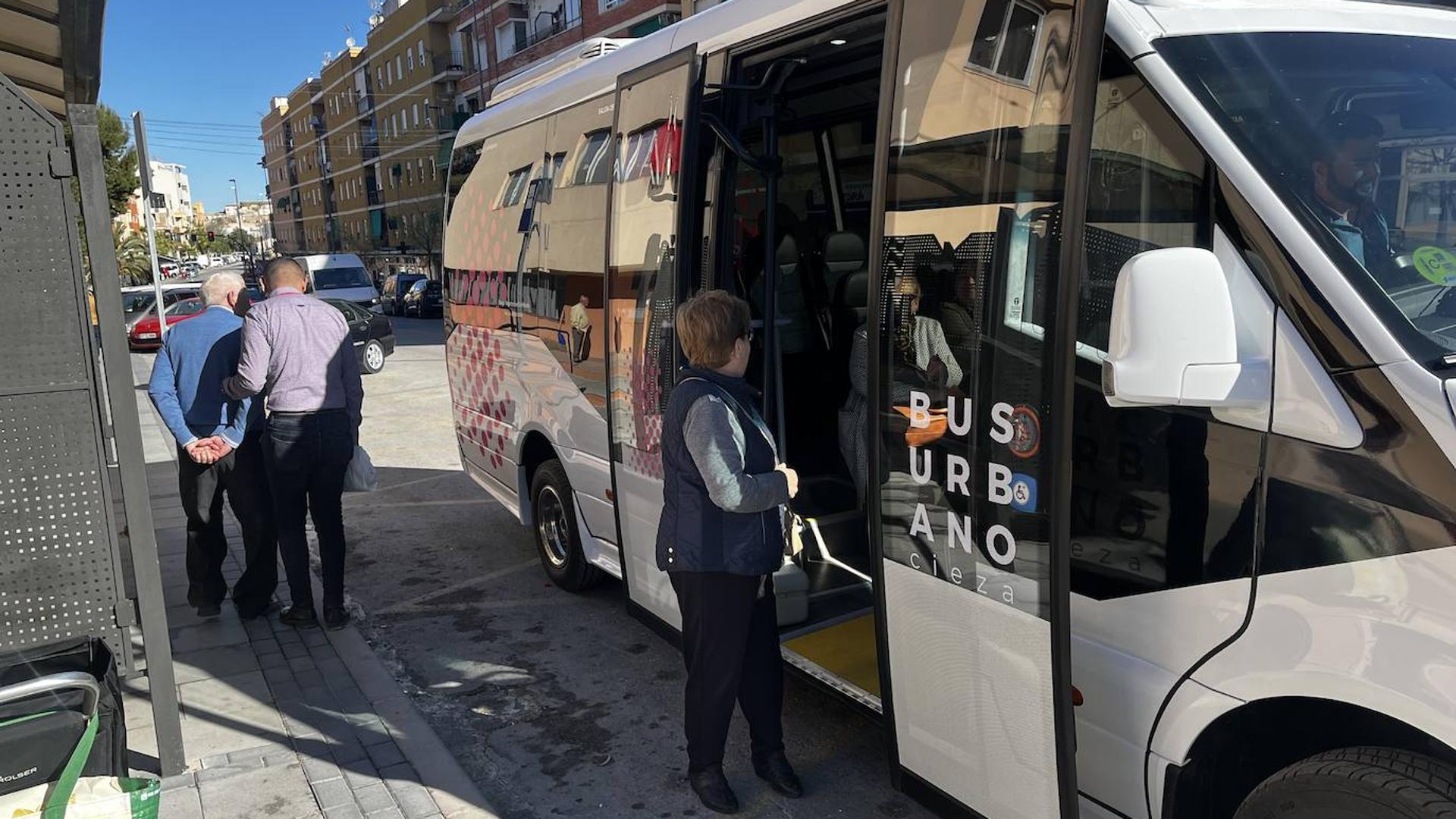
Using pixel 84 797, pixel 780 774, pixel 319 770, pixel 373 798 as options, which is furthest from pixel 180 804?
pixel 780 774

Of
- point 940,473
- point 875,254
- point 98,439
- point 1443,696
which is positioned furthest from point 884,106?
point 98,439

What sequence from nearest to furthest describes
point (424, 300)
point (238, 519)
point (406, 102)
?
point (238, 519), point (424, 300), point (406, 102)

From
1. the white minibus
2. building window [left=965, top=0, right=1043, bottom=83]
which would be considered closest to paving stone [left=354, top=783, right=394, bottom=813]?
the white minibus

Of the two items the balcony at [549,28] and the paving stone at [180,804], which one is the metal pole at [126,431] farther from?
the balcony at [549,28]

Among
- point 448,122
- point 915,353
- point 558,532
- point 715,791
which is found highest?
point 448,122

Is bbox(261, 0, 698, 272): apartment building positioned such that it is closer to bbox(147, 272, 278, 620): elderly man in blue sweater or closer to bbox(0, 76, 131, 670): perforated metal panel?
bbox(147, 272, 278, 620): elderly man in blue sweater

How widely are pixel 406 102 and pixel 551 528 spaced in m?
65.0

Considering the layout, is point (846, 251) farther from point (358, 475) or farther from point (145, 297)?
point (145, 297)

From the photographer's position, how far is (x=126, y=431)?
11.4ft

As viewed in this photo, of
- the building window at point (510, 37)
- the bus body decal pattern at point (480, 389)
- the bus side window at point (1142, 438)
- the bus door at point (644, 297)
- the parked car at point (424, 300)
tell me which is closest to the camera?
the bus side window at point (1142, 438)

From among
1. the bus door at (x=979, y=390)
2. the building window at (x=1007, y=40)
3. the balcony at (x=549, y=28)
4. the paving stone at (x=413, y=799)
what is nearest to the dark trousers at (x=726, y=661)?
the bus door at (x=979, y=390)

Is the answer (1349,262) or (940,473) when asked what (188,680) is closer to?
(940,473)

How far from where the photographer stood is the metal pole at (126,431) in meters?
3.37

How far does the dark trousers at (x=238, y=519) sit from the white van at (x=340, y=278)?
23.4m
